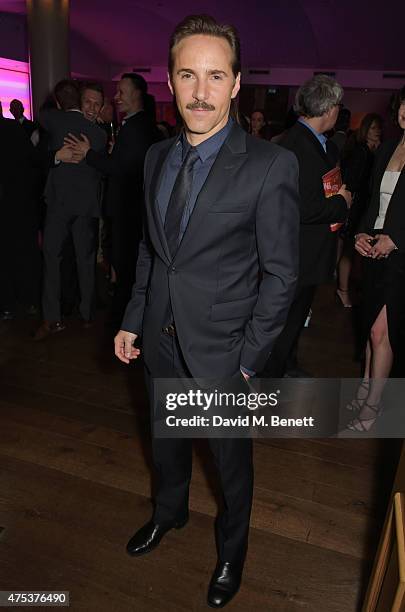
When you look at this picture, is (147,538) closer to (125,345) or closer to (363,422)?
(125,345)

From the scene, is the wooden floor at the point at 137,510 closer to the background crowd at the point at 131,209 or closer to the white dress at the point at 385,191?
the background crowd at the point at 131,209

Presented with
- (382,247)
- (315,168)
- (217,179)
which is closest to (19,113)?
(315,168)

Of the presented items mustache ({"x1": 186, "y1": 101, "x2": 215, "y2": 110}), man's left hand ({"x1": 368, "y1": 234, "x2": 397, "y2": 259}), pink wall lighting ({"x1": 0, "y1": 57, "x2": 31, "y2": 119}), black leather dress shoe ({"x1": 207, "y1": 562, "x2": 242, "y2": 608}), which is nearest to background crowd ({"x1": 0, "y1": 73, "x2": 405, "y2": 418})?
man's left hand ({"x1": 368, "y1": 234, "x2": 397, "y2": 259})

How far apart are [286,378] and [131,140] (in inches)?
76.0

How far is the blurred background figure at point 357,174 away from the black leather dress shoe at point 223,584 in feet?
8.93

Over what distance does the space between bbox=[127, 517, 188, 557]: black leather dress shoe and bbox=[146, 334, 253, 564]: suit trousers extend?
34mm

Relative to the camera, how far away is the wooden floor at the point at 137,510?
1737mm

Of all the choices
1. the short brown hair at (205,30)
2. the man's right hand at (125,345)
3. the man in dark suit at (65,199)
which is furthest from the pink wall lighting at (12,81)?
the short brown hair at (205,30)

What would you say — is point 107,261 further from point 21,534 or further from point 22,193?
point 21,534

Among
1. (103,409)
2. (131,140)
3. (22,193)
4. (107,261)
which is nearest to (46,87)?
(107,261)

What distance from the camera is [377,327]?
2.58 meters

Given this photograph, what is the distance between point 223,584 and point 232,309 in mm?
967

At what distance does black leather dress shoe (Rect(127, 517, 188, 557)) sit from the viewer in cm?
185

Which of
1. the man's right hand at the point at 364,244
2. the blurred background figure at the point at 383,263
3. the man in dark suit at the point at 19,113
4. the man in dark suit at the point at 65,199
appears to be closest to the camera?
the blurred background figure at the point at 383,263
